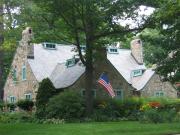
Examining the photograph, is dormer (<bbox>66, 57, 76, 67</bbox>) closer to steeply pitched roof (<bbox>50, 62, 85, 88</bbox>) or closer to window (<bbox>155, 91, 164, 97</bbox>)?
steeply pitched roof (<bbox>50, 62, 85, 88</bbox>)

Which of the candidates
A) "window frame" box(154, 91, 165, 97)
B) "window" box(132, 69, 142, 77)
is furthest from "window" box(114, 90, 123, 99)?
"window frame" box(154, 91, 165, 97)

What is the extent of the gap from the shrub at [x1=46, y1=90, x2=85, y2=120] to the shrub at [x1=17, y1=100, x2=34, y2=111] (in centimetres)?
812

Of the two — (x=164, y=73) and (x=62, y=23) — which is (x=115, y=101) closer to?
(x=62, y=23)

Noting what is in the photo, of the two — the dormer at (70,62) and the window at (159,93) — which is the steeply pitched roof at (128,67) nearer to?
the window at (159,93)

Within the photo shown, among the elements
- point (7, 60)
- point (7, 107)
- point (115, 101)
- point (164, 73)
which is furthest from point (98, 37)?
point (7, 60)

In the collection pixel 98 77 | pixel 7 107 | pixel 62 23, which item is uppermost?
pixel 62 23

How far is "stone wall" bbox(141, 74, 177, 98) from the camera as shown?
43.4m

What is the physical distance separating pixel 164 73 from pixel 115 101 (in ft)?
32.6

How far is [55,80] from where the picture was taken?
38406 mm

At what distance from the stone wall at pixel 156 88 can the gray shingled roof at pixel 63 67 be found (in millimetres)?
462

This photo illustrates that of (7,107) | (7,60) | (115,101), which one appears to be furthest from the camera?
(7,60)

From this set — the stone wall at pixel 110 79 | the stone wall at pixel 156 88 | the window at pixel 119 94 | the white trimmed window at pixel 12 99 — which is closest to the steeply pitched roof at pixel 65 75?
the stone wall at pixel 110 79

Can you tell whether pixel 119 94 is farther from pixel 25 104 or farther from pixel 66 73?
pixel 25 104

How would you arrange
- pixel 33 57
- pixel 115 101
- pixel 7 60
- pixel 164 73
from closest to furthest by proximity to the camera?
1. pixel 164 73
2. pixel 115 101
3. pixel 33 57
4. pixel 7 60
